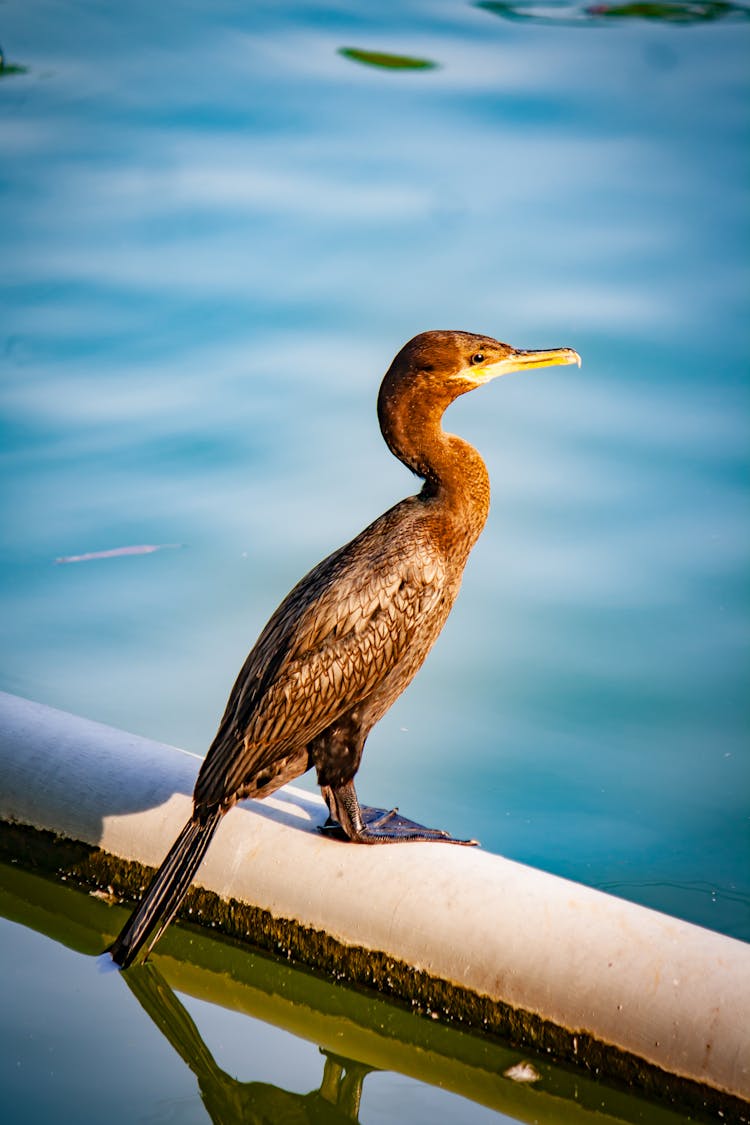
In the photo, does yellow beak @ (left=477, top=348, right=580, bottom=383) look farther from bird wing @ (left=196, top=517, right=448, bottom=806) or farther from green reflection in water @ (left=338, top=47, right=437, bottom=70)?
green reflection in water @ (left=338, top=47, right=437, bottom=70)

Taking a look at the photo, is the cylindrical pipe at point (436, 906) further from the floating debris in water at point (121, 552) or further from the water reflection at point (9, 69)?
the water reflection at point (9, 69)

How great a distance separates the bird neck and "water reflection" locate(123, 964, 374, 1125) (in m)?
1.05

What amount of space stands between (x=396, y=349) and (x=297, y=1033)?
4.54 metres

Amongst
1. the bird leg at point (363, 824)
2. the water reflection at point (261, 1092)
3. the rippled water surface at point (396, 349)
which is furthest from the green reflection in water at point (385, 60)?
the water reflection at point (261, 1092)

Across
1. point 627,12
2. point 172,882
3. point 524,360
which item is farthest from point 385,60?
point 172,882

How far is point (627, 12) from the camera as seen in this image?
1212 centimetres

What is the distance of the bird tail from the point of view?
9.35 ft

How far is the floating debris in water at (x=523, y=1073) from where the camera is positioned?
108 inches

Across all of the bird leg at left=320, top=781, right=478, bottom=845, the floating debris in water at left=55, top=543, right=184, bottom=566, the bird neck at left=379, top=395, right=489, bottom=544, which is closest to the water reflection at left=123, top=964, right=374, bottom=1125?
the bird leg at left=320, top=781, right=478, bottom=845

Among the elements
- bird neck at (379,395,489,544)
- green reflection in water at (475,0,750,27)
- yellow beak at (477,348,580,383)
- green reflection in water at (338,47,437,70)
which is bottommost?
bird neck at (379,395,489,544)

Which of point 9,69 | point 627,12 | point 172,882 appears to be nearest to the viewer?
point 172,882

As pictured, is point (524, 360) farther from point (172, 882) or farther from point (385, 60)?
point (385, 60)

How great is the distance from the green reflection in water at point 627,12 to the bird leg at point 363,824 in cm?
973

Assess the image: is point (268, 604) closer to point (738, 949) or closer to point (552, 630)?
point (552, 630)
